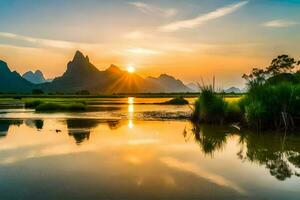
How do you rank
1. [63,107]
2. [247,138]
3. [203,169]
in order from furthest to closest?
[63,107] < [247,138] < [203,169]

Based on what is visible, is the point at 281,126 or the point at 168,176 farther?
the point at 281,126

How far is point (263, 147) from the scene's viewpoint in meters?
19.8

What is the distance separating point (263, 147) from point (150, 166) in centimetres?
743

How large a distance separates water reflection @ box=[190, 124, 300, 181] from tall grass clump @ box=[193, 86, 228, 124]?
3333 millimetres

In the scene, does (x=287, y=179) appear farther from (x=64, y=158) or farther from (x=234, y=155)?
(x=64, y=158)

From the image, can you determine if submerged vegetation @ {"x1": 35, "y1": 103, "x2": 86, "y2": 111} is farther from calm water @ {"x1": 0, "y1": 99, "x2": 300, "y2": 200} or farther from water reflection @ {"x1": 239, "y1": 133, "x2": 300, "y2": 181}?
water reflection @ {"x1": 239, "y1": 133, "x2": 300, "y2": 181}

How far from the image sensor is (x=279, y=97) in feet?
87.6

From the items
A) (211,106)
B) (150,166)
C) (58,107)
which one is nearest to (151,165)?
(150,166)

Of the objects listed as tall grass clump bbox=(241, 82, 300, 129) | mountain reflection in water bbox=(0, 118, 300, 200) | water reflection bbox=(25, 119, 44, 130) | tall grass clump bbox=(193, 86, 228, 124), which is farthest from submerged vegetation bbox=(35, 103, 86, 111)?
tall grass clump bbox=(241, 82, 300, 129)

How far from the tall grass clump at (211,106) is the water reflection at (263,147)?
3333mm

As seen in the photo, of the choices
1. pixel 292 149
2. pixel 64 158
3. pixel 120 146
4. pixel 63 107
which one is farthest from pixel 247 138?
pixel 63 107

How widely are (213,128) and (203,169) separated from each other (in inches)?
574

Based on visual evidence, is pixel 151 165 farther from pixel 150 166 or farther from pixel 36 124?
pixel 36 124

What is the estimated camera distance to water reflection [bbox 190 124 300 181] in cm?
1496
